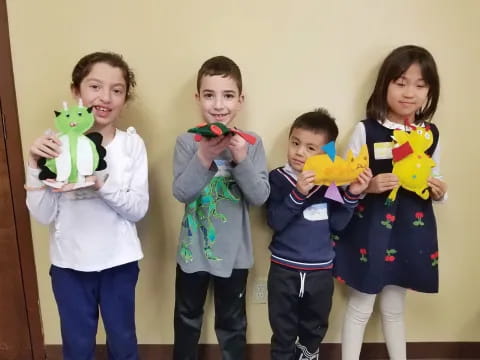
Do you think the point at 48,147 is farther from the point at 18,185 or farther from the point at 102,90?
the point at 18,185

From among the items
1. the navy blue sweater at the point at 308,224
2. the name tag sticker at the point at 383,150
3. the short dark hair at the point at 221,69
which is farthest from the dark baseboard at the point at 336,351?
the short dark hair at the point at 221,69

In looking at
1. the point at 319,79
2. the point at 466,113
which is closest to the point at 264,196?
the point at 319,79

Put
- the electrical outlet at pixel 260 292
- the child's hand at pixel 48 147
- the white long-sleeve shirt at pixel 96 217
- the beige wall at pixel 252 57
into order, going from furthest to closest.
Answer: the electrical outlet at pixel 260 292 < the beige wall at pixel 252 57 < the white long-sleeve shirt at pixel 96 217 < the child's hand at pixel 48 147

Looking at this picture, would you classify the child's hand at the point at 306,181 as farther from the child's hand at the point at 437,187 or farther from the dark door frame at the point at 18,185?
the dark door frame at the point at 18,185

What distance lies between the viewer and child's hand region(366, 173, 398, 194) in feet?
4.45

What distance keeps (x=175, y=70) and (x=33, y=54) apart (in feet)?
1.64

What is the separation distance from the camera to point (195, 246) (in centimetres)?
138

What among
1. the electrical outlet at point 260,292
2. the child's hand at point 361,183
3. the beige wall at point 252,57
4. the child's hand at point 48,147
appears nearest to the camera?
the child's hand at point 48,147

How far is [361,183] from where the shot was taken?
4.47ft

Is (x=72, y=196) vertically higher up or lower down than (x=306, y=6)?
lower down

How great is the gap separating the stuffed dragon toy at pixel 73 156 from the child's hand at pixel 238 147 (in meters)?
0.37

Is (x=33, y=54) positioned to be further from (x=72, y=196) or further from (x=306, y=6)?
(x=306, y=6)

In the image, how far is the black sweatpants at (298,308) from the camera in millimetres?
1439

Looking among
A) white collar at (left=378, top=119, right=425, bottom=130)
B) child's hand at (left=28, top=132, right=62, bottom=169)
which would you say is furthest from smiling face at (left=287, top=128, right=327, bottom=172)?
child's hand at (left=28, top=132, right=62, bottom=169)
